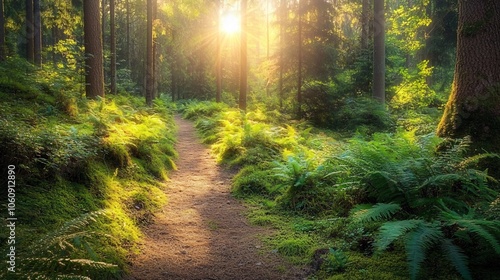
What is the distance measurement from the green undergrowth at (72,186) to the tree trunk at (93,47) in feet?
7.87

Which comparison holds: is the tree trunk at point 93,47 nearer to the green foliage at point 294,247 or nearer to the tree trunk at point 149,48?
the tree trunk at point 149,48

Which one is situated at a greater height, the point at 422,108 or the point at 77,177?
the point at 422,108

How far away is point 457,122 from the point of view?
5656 millimetres

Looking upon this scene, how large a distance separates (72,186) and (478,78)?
21.7 ft

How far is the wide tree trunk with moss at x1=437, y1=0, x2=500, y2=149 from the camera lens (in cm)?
540

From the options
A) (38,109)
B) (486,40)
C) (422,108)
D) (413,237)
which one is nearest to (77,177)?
(38,109)

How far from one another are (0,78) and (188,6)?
1118cm

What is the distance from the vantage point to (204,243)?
5141 mm

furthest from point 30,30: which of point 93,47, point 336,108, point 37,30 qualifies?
point 336,108

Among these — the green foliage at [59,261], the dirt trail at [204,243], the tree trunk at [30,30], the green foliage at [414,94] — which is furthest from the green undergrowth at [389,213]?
A: the tree trunk at [30,30]

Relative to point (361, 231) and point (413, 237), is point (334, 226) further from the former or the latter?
point (413, 237)

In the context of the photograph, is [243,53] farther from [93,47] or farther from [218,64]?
[218,64]

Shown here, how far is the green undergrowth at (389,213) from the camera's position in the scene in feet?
10.4

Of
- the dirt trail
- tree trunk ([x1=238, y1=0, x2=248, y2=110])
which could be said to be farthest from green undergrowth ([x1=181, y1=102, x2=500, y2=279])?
tree trunk ([x1=238, y1=0, x2=248, y2=110])
